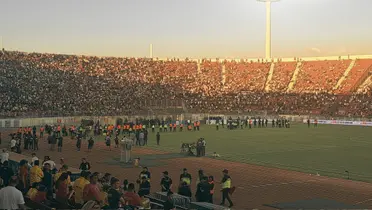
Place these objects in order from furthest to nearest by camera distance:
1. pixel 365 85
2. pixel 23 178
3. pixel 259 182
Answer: pixel 365 85
pixel 259 182
pixel 23 178

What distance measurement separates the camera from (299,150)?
112 feet

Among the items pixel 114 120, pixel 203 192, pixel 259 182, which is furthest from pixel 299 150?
pixel 114 120

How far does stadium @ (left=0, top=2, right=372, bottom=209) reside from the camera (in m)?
18.9

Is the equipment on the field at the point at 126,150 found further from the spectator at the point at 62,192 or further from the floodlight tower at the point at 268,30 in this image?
the floodlight tower at the point at 268,30

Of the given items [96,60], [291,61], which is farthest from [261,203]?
[291,61]

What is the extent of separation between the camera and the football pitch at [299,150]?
26156 millimetres

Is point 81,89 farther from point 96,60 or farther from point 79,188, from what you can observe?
point 79,188

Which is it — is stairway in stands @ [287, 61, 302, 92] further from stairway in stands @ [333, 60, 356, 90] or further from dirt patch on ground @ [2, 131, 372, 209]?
dirt patch on ground @ [2, 131, 372, 209]

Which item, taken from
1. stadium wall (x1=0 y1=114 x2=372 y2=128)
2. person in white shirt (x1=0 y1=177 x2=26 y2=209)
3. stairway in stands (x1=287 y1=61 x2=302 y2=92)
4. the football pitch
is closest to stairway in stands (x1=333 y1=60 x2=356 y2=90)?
stairway in stands (x1=287 y1=61 x2=302 y2=92)

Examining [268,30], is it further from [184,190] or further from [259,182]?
[184,190]

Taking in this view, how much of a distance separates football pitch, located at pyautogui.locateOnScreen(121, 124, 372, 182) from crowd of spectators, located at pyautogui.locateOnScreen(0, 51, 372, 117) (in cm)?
2439

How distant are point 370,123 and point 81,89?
132 ft

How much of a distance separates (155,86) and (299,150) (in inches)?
1954

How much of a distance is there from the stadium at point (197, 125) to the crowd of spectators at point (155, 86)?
206 millimetres
